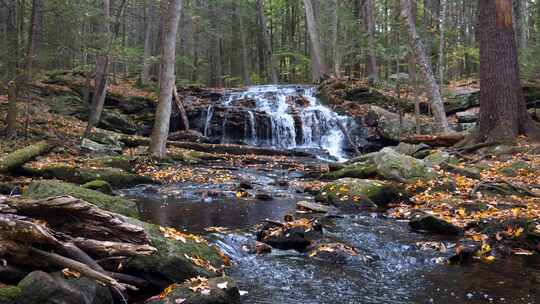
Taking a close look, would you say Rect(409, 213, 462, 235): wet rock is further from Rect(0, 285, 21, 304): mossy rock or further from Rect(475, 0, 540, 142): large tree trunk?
Rect(0, 285, 21, 304): mossy rock

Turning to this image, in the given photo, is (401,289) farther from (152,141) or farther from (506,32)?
(152,141)

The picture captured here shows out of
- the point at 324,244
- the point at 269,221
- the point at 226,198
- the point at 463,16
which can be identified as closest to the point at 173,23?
the point at 226,198

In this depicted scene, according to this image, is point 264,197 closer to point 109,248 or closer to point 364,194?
point 364,194

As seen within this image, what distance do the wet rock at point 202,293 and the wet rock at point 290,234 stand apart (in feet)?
6.87

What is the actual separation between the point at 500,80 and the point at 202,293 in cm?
1050

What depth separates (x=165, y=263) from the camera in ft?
15.5

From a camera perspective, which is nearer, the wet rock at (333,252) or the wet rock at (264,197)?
the wet rock at (333,252)

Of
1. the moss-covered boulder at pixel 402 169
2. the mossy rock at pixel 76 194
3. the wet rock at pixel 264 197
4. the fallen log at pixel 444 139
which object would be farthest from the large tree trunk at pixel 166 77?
the fallen log at pixel 444 139

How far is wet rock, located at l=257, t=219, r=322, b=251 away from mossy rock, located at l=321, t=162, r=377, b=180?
448cm

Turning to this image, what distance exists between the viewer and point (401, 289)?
5.16 m

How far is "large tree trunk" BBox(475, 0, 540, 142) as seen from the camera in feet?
39.1

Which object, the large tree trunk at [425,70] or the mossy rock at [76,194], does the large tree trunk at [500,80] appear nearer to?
the large tree trunk at [425,70]

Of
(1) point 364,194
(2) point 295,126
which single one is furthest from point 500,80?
(2) point 295,126

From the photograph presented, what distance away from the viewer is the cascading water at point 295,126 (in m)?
21.6
